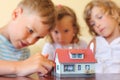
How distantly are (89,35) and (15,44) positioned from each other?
62 centimetres

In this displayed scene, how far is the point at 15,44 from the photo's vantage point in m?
0.89

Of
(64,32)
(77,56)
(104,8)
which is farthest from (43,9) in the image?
(104,8)

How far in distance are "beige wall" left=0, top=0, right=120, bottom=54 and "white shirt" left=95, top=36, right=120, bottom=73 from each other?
0.15 m

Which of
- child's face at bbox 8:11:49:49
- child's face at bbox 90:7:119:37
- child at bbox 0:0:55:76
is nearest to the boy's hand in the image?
child at bbox 0:0:55:76

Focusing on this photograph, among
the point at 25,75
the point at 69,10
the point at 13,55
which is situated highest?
the point at 69,10

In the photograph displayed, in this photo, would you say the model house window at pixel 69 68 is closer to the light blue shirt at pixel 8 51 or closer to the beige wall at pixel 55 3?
the light blue shirt at pixel 8 51

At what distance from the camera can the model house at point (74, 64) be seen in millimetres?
648

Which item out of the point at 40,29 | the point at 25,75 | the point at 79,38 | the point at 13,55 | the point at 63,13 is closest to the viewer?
the point at 25,75

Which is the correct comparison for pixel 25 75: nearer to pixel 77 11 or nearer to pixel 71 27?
pixel 71 27

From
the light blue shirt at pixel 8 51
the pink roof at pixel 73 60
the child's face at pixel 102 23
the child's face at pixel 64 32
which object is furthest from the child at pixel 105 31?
the pink roof at pixel 73 60

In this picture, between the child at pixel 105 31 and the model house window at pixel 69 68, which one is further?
the child at pixel 105 31

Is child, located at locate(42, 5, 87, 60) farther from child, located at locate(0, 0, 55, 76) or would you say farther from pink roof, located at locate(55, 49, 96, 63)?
pink roof, located at locate(55, 49, 96, 63)

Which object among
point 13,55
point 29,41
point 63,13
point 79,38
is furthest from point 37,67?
point 79,38

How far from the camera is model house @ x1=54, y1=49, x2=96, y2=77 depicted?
648mm
